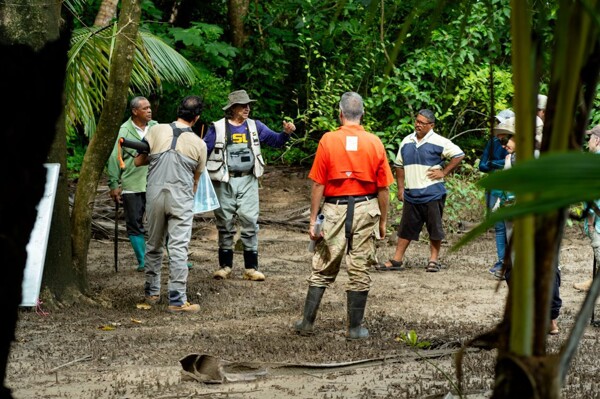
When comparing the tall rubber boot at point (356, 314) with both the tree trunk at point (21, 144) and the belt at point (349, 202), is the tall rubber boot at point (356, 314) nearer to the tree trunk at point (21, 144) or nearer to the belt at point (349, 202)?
the belt at point (349, 202)

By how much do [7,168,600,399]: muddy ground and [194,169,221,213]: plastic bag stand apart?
893 millimetres

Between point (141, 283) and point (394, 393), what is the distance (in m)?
5.04

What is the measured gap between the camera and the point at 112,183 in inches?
439

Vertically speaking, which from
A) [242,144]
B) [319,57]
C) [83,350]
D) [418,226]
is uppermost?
[319,57]

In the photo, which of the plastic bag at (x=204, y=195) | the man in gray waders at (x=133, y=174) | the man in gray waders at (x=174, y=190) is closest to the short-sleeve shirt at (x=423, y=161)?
the plastic bag at (x=204, y=195)

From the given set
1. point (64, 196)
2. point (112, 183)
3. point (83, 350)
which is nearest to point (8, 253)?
point (83, 350)

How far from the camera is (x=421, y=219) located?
11805mm

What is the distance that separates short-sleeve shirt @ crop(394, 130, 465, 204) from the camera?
1160cm

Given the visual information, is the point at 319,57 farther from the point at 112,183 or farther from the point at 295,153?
the point at 112,183

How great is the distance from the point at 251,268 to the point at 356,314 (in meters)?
3.17

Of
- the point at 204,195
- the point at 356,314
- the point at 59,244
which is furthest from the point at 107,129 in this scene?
the point at 356,314

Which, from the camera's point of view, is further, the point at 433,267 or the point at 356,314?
the point at 433,267

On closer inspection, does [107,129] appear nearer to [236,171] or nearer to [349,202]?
[236,171]

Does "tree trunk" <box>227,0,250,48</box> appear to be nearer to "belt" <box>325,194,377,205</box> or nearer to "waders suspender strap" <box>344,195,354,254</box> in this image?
"belt" <box>325,194,377,205</box>
